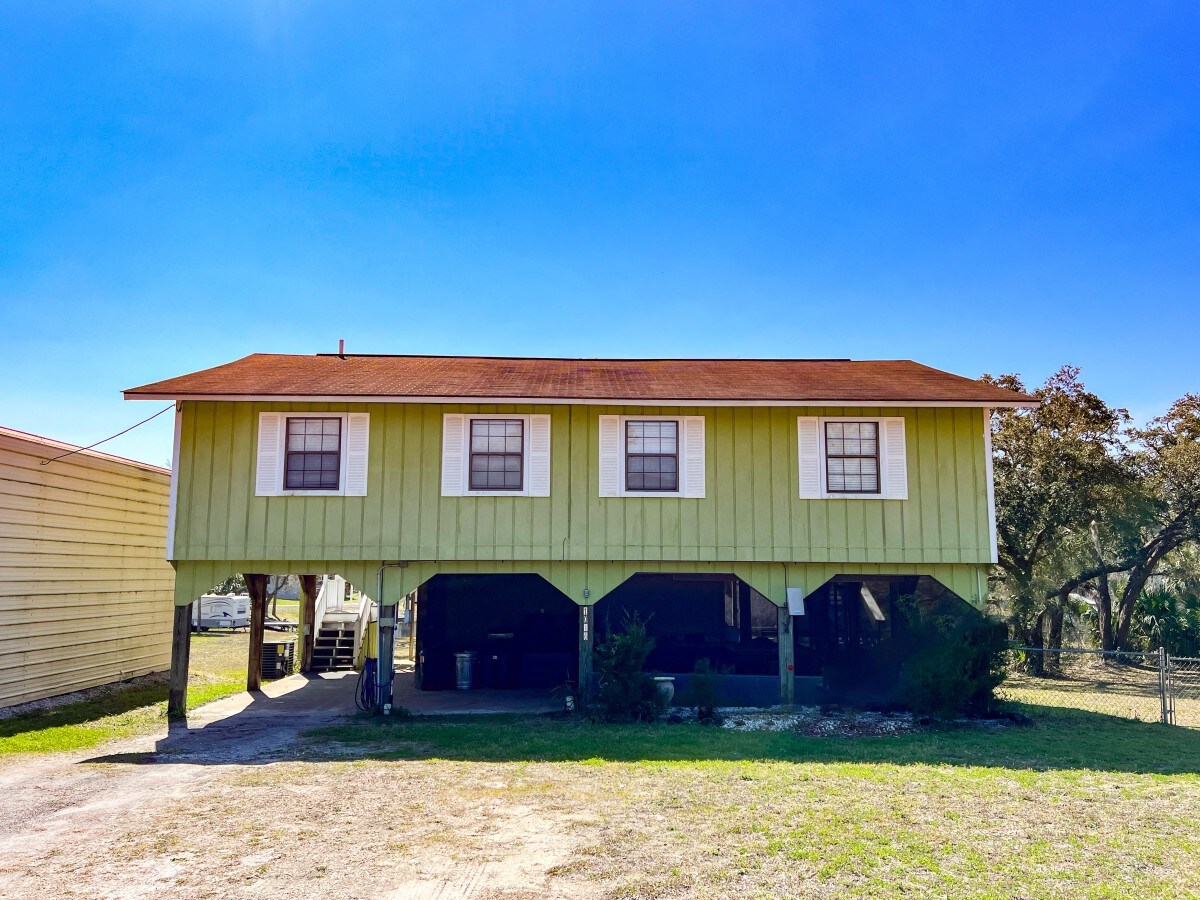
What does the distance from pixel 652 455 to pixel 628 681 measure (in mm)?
3685

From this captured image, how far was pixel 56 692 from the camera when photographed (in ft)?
48.1

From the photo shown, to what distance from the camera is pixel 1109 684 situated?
61.8ft

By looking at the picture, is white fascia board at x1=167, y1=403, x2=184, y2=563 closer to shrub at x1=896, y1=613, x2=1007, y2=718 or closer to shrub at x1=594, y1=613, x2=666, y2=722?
shrub at x1=594, y1=613, x2=666, y2=722

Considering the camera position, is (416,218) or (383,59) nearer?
(383,59)

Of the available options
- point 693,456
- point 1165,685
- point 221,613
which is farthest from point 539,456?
point 221,613

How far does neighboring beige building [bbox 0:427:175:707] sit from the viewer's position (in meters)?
13.5

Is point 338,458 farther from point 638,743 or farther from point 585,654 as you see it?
point 638,743

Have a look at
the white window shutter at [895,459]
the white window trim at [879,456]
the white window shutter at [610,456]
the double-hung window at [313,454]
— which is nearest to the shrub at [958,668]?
the white window shutter at [895,459]

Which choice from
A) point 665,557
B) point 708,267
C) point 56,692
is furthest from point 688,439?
point 56,692

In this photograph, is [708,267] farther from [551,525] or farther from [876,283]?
[551,525]

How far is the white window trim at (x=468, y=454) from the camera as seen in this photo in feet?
44.3

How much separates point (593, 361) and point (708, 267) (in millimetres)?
3925

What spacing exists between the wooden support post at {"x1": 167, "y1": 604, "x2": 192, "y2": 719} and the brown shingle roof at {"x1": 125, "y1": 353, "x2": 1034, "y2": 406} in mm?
3600

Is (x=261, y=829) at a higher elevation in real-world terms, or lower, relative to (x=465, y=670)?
lower
